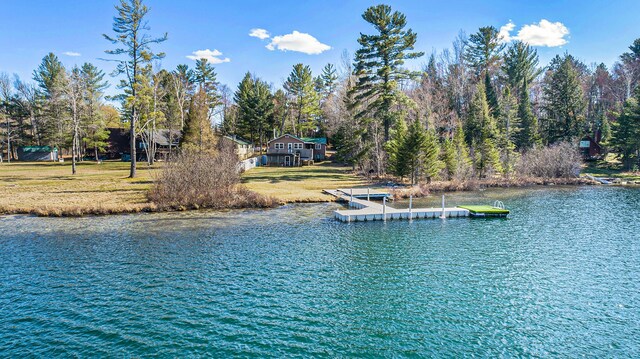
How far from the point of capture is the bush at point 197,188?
32531mm

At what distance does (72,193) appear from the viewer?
36.6 meters

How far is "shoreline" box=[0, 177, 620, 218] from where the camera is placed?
29.3m

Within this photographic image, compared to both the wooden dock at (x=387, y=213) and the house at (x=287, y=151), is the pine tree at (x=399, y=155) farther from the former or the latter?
the house at (x=287, y=151)

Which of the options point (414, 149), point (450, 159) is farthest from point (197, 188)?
point (450, 159)

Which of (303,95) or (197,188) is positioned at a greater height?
(303,95)

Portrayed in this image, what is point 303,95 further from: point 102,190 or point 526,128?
point 102,190

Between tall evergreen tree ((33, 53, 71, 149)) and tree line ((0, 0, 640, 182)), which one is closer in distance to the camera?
tree line ((0, 0, 640, 182))

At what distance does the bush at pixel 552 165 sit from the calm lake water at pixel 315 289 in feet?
99.3

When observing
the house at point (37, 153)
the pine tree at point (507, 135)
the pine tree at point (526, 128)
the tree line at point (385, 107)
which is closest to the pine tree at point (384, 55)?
the tree line at point (385, 107)

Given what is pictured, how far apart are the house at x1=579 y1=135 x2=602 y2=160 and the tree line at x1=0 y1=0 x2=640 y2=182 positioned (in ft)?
8.80

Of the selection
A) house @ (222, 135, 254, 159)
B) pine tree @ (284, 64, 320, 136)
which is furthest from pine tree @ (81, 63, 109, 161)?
pine tree @ (284, 64, 320, 136)

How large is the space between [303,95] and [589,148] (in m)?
56.6

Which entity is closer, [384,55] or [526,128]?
[384,55]

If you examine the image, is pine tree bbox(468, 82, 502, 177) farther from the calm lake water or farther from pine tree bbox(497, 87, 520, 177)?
the calm lake water
